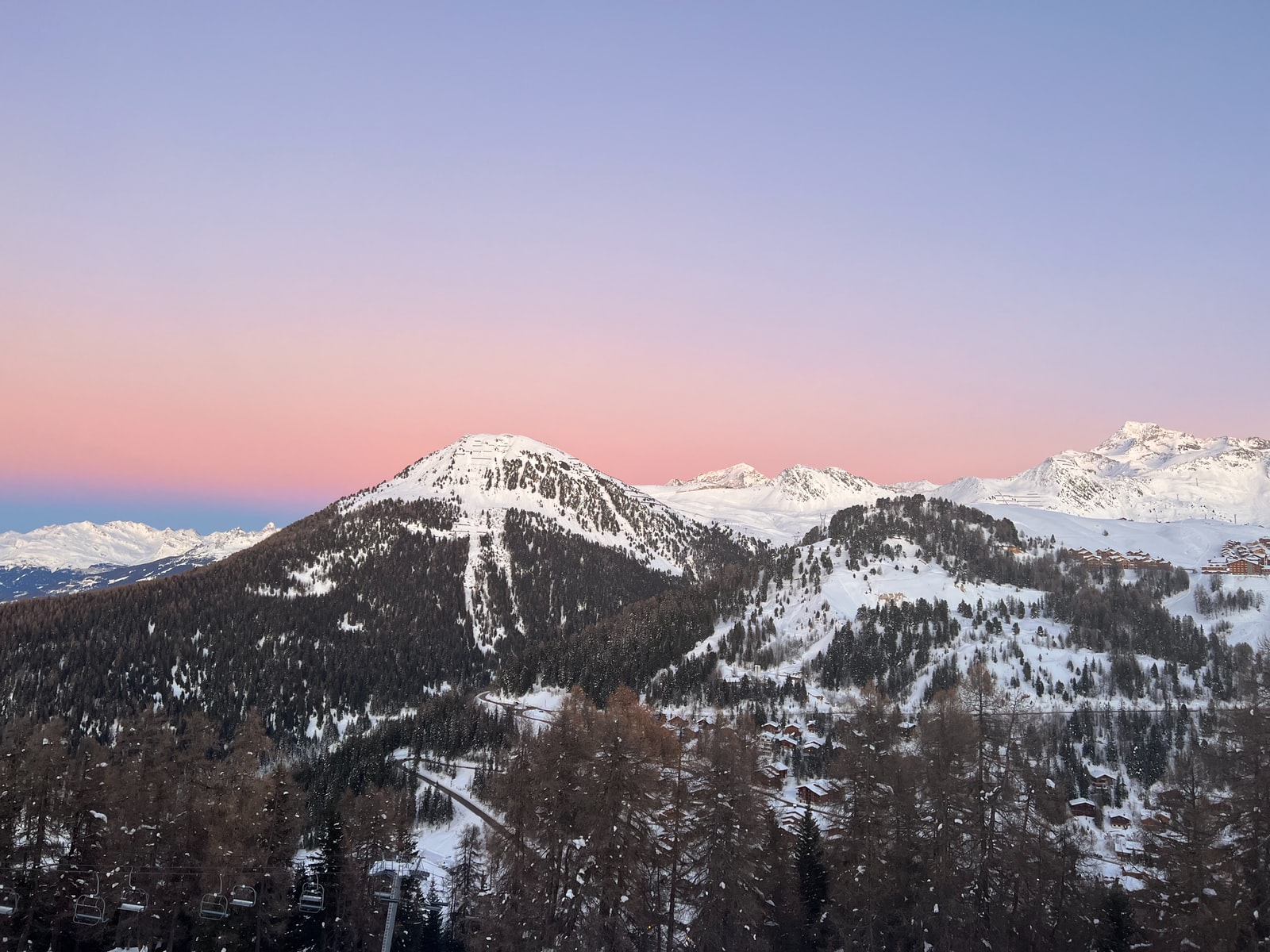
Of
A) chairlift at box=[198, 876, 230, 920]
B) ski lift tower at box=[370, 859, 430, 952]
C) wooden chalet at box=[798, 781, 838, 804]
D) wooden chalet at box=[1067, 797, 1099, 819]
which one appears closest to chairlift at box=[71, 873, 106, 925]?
chairlift at box=[198, 876, 230, 920]

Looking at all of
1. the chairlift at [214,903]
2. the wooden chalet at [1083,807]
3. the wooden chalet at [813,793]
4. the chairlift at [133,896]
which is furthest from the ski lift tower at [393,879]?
the wooden chalet at [1083,807]

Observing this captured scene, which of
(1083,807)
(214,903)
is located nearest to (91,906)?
(214,903)

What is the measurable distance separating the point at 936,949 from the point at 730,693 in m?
106

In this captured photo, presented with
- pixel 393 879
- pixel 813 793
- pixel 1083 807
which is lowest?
pixel 1083 807

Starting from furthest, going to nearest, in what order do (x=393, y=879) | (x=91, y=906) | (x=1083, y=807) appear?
(x=1083, y=807) → (x=91, y=906) → (x=393, y=879)

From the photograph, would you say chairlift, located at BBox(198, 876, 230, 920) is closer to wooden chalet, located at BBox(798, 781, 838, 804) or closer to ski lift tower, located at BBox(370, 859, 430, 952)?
ski lift tower, located at BBox(370, 859, 430, 952)

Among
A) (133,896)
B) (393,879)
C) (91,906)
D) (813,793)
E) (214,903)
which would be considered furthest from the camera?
(813,793)

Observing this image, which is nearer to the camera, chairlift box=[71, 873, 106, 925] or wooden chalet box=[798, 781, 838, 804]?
chairlift box=[71, 873, 106, 925]

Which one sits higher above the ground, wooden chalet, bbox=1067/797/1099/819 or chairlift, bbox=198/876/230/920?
chairlift, bbox=198/876/230/920

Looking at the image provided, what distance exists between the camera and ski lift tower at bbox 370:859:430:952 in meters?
30.2

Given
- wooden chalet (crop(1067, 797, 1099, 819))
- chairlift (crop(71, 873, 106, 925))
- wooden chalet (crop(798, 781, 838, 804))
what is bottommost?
wooden chalet (crop(1067, 797, 1099, 819))

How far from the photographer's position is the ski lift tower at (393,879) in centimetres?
3020

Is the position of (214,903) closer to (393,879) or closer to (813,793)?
(393,879)

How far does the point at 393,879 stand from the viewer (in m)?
34.8
